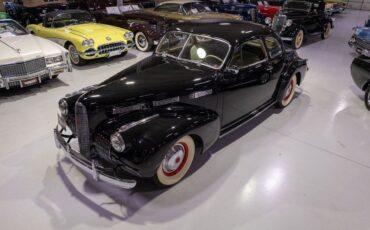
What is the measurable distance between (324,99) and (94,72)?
476 cm

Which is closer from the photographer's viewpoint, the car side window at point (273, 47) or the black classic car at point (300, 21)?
the car side window at point (273, 47)

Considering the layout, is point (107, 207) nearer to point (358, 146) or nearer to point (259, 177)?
point (259, 177)

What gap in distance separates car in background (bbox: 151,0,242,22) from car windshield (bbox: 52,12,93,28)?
1.96 m

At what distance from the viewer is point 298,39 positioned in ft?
28.4

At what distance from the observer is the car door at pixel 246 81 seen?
339 cm

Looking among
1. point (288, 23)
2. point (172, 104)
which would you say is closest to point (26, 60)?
point (172, 104)

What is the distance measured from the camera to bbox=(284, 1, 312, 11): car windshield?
29.6 feet

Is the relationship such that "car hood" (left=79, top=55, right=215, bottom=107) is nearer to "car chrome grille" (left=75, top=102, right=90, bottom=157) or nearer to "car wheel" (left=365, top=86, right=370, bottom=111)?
"car chrome grille" (left=75, top=102, right=90, bottom=157)

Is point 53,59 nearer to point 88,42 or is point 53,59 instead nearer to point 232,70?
point 88,42

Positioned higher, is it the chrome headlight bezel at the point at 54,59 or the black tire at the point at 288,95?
the chrome headlight bezel at the point at 54,59

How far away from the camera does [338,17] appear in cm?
1593

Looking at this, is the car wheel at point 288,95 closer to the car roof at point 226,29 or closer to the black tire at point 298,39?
the car roof at point 226,29

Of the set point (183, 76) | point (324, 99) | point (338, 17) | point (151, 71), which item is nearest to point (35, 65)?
point (151, 71)

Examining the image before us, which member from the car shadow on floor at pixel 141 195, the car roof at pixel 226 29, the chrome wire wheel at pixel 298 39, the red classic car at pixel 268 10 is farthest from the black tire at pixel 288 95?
the red classic car at pixel 268 10
